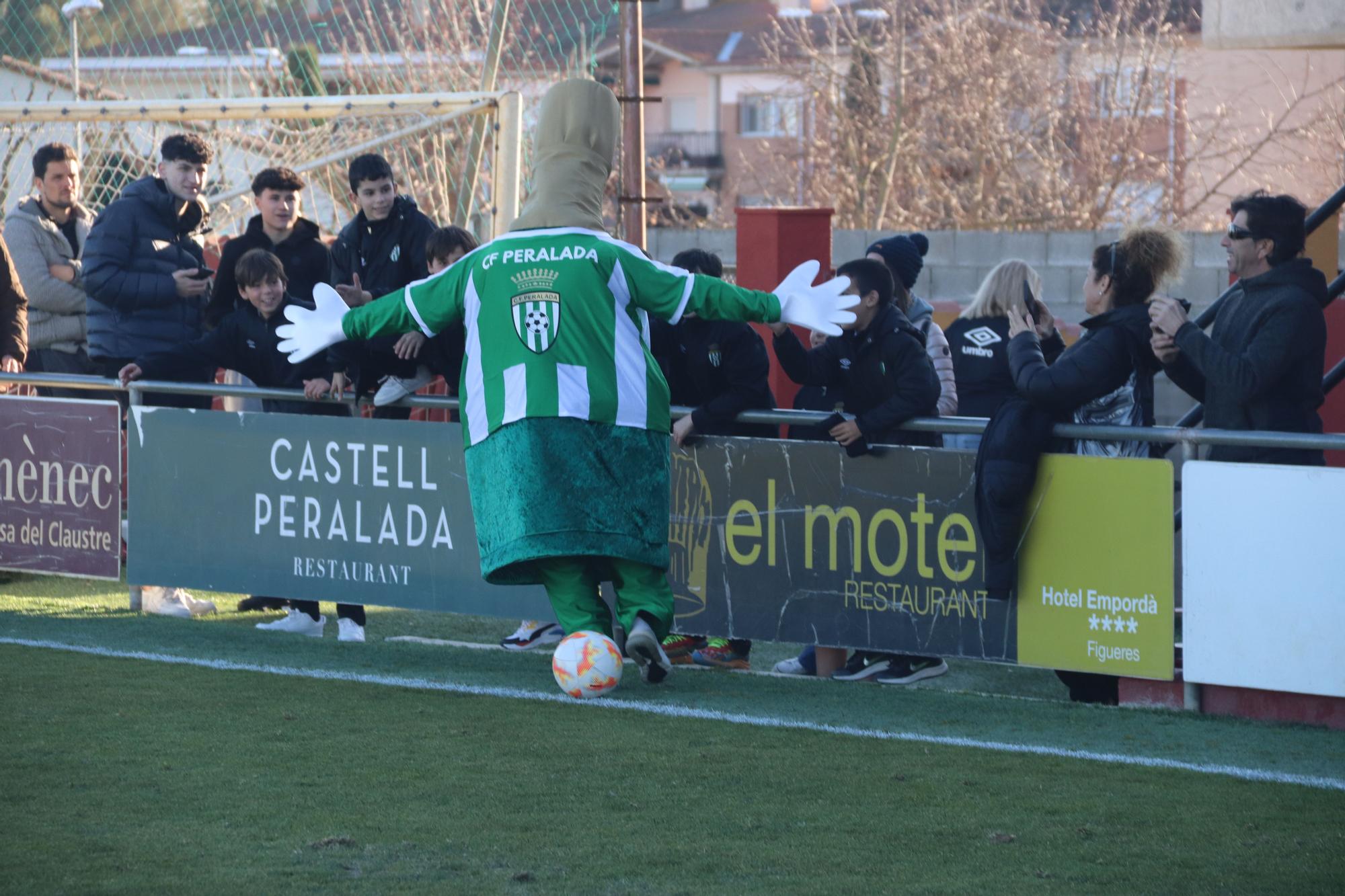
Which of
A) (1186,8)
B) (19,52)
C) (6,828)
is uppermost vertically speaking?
(1186,8)

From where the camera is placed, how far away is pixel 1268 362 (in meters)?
6.18

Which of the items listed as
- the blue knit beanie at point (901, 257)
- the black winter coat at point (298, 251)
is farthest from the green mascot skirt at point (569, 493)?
the black winter coat at point (298, 251)

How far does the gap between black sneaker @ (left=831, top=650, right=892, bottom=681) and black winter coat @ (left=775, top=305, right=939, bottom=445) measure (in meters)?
0.88

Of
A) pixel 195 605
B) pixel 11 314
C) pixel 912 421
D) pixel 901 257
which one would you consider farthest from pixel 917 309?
pixel 11 314

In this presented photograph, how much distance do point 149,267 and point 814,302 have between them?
13.9 feet

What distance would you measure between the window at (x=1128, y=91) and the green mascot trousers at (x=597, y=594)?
1784 centimetres

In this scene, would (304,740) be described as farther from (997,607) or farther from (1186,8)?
(1186,8)

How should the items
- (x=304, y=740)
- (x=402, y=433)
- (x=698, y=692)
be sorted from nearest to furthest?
(x=304, y=740) < (x=698, y=692) < (x=402, y=433)

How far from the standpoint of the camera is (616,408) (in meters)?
6.18

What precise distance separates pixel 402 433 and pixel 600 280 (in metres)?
1.78

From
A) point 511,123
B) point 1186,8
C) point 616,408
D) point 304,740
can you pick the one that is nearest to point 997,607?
point 616,408

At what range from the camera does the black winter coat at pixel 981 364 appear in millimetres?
8172

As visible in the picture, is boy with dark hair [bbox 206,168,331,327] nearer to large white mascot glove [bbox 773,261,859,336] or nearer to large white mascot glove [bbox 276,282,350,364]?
large white mascot glove [bbox 276,282,350,364]

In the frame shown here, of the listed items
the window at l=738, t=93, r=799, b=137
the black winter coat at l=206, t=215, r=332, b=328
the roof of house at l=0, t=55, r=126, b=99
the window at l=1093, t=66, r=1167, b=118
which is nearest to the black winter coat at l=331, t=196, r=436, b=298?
the black winter coat at l=206, t=215, r=332, b=328
